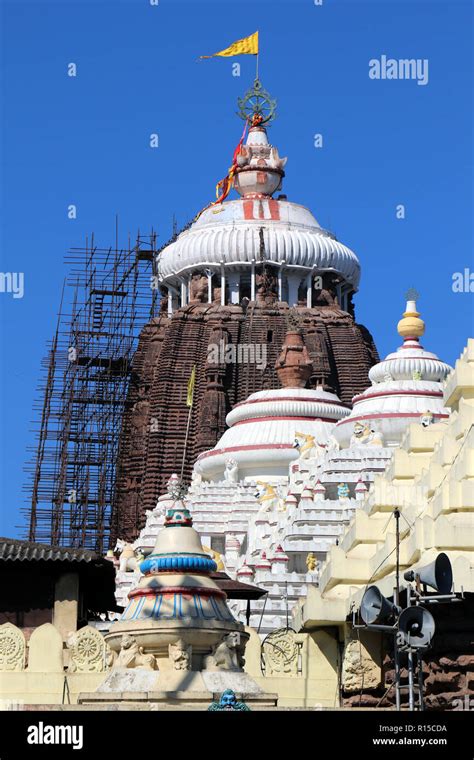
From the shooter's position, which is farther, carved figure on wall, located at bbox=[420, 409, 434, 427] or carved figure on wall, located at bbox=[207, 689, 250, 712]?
carved figure on wall, located at bbox=[420, 409, 434, 427]

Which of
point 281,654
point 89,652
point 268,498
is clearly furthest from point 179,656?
point 268,498

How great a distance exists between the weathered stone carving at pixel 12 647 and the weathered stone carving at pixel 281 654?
4.09m

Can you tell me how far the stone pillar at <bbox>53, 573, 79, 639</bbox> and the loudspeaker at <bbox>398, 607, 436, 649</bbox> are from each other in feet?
47.6

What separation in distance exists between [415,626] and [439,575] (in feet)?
5.16

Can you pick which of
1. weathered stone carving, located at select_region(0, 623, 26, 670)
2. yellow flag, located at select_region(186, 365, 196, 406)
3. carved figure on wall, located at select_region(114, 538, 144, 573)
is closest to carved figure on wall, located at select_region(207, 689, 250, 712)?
weathered stone carving, located at select_region(0, 623, 26, 670)

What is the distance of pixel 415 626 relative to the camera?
83.7ft

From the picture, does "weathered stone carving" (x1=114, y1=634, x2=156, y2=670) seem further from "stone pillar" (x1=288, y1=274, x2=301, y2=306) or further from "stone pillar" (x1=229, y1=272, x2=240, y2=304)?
"stone pillar" (x1=288, y1=274, x2=301, y2=306)

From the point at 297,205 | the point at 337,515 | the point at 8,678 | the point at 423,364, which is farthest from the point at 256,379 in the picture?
the point at 8,678

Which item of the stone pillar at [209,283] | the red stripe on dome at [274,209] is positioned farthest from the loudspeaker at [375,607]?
the red stripe on dome at [274,209]

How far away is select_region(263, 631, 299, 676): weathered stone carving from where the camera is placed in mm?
32719

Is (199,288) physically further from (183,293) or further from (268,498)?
(268,498)

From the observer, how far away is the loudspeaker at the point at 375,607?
27.1m

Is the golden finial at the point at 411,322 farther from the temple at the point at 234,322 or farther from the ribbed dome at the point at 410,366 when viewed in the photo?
the temple at the point at 234,322
